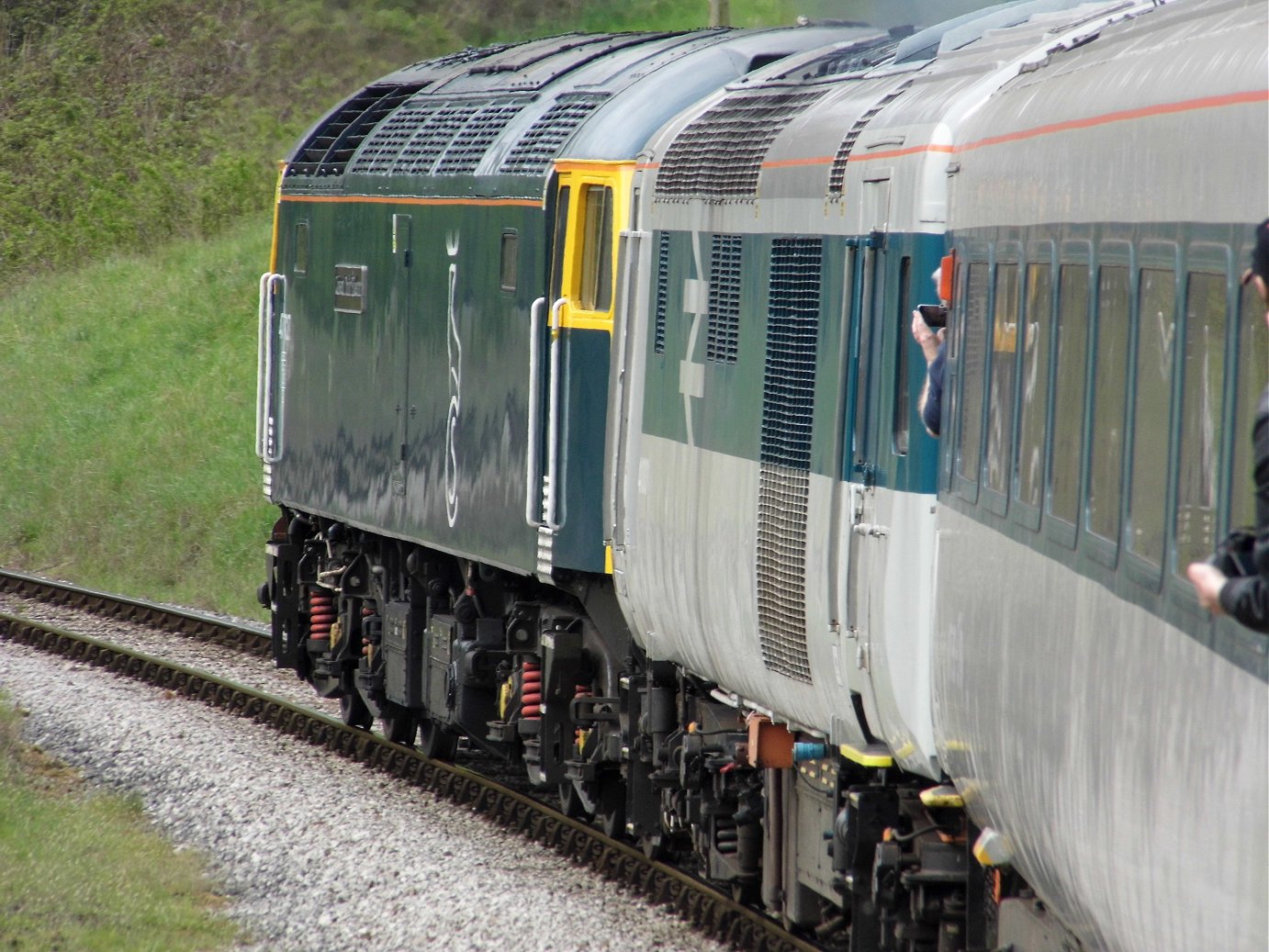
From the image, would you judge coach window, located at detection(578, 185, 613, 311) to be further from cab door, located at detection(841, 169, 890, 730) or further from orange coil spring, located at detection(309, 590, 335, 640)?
orange coil spring, located at detection(309, 590, 335, 640)

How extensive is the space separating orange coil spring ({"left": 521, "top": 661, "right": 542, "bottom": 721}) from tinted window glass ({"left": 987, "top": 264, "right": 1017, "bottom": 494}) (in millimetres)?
5890

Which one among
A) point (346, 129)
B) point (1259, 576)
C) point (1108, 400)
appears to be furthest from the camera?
point (346, 129)

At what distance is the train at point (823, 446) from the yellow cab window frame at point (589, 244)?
1.0 inches

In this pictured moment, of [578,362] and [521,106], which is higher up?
[521,106]

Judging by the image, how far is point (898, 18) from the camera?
603 inches

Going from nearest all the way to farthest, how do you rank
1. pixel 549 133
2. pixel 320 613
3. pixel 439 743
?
pixel 549 133
pixel 439 743
pixel 320 613

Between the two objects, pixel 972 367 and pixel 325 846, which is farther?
pixel 325 846

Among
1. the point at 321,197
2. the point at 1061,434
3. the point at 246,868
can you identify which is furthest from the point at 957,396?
the point at 321,197

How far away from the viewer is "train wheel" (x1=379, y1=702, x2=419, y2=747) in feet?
46.3

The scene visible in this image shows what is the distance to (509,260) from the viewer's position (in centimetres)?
1104

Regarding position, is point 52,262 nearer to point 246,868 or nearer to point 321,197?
point 321,197

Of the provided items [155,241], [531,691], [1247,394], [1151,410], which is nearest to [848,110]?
[1151,410]

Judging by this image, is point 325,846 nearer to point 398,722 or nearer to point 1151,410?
point 398,722

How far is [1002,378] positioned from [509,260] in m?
5.38
